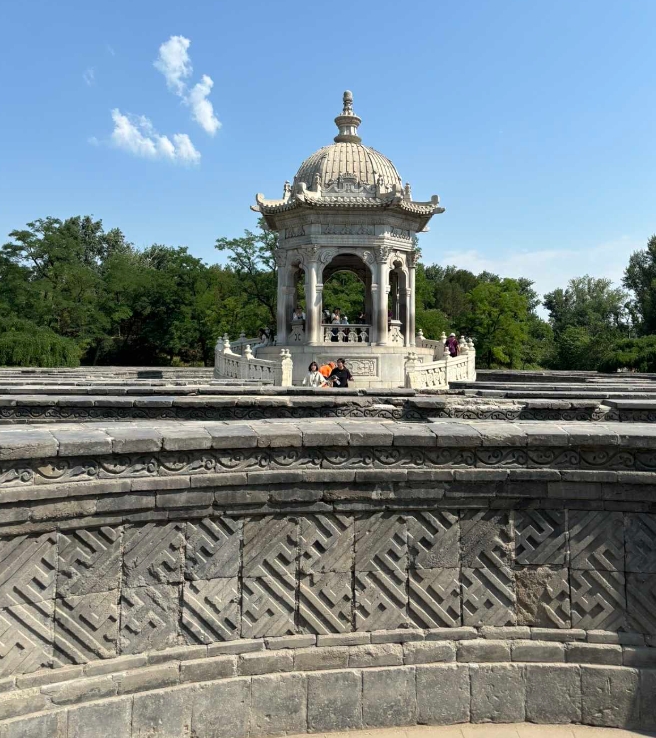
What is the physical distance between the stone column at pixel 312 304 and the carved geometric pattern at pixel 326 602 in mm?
16865

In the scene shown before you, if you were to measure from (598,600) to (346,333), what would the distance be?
59.1ft

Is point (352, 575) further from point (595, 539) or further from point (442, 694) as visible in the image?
point (595, 539)

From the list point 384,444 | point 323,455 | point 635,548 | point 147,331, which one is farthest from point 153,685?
point 147,331

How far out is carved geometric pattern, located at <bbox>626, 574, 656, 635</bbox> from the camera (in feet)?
14.3

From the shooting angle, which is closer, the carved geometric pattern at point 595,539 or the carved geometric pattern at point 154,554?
the carved geometric pattern at point 154,554

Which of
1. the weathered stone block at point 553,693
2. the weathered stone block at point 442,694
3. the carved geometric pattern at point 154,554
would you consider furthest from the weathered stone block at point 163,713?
the weathered stone block at point 553,693

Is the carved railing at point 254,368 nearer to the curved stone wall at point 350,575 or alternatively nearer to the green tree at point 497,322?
the curved stone wall at point 350,575

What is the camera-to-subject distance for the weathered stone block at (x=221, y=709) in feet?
13.1

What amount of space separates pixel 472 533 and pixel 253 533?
4.90 ft

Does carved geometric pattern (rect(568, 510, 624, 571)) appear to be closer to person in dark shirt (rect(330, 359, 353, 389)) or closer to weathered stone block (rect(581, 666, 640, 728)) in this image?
weathered stone block (rect(581, 666, 640, 728))

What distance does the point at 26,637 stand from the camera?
12.1 ft

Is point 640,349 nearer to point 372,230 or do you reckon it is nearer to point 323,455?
point 372,230

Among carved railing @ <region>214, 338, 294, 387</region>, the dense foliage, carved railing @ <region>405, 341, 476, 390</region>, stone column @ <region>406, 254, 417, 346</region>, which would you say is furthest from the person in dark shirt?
the dense foliage

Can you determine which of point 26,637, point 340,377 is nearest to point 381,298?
point 340,377
